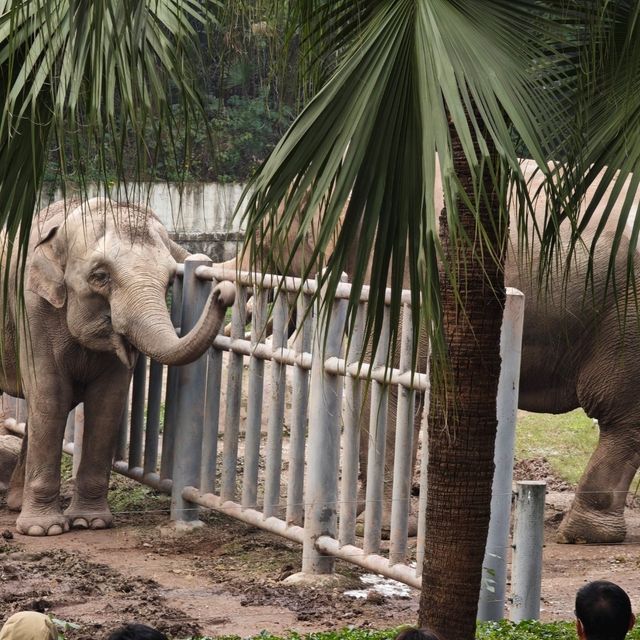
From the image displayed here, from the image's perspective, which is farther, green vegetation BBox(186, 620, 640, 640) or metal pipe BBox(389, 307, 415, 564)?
metal pipe BBox(389, 307, 415, 564)

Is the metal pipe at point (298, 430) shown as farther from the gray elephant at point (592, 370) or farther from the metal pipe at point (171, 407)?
the metal pipe at point (171, 407)

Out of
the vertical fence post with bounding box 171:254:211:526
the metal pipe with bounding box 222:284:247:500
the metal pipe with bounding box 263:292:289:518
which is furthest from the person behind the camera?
the vertical fence post with bounding box 171:254:211:526

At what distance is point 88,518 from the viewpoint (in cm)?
842

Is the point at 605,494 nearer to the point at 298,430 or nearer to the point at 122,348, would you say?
the point at 298,430

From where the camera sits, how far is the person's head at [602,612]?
3654 millimetres

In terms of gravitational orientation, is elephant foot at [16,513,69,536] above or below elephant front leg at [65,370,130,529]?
below

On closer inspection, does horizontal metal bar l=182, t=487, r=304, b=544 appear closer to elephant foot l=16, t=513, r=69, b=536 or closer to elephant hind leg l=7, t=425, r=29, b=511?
elephant foot l=16, t=513, r=69, b=536

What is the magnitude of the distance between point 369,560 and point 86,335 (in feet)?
8.55

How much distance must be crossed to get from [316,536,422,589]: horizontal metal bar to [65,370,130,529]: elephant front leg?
1984mm

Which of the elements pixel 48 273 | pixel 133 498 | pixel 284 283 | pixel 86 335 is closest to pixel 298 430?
pixel 284 283

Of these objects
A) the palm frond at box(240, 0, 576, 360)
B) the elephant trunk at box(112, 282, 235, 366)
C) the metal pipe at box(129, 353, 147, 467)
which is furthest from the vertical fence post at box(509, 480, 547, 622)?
the metal pipe at box(129, 353, 147, 467)

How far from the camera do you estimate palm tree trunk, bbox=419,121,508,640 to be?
413 cm

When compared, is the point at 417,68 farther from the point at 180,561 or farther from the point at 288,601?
the point at 180,561

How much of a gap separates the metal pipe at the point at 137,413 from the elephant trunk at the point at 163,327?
2.12ft
